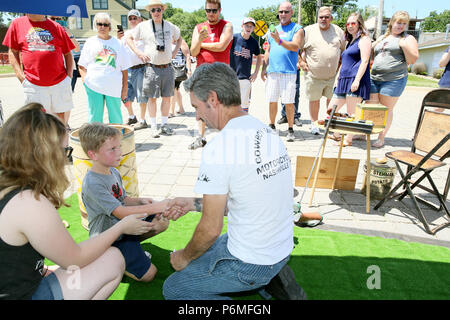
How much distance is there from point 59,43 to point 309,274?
14.3 ft

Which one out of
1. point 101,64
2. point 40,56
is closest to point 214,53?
point 101,64

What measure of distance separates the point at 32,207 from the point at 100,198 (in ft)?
2.76

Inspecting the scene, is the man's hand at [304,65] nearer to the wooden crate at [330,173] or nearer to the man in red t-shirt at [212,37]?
the man in red t-shirt at [212,37]

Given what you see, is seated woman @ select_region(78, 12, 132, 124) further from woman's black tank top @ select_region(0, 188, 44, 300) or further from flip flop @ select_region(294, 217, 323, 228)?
woman's black tank top @ select_region(0, 188, 44, 300)

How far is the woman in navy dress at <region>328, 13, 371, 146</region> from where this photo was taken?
17.6 ft

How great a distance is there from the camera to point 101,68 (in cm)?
479

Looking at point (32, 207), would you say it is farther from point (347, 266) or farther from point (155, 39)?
point (155, 39)

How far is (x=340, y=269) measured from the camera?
260 centimetres

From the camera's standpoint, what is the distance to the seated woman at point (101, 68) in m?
4.78

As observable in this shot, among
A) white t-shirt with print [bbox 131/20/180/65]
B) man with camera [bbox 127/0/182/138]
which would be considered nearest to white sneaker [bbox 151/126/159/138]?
man with camera [bbox 127/0/182/138]

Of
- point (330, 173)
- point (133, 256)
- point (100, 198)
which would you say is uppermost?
point (100, 198)

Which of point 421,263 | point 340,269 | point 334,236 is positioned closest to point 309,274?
point 340,269

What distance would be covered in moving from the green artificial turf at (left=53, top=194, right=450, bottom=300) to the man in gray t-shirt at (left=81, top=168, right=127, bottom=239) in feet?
1.66
